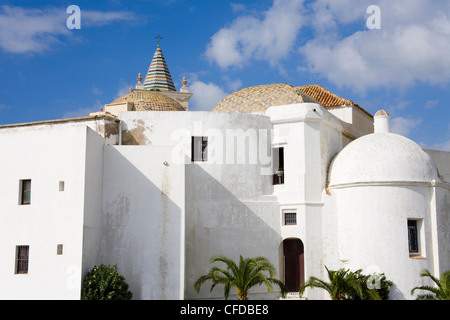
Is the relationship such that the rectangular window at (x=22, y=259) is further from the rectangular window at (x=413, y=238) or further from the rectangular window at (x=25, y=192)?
the rectangular window at (x=413, y=238)

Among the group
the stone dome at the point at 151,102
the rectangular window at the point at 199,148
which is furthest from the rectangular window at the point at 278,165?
the stone dome at the point at 151,102

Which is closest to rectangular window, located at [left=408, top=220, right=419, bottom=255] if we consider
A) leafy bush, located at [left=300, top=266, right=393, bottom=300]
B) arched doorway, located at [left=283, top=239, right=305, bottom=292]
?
leafy bush, located at [left=300, top=266, right=393, bottom=300]

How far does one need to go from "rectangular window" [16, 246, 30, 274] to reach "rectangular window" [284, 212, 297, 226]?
10.1m

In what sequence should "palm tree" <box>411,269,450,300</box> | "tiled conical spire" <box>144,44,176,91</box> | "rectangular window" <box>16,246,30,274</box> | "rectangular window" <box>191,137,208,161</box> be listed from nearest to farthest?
1. "rectangular window" <box>16,246,30,274</box>
2. "palm tree" <box>411,269,450,300</box>
3. "rectangular window" <box>191,137,208,161</box>
4. "tiled conical spire" <box>144,44,176,91</box>

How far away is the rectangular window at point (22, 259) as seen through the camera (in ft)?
65.6

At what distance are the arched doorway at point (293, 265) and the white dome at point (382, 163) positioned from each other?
294 cm

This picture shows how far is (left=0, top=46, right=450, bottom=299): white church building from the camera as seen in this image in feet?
65.8

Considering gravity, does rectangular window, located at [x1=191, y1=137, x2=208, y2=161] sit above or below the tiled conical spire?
below

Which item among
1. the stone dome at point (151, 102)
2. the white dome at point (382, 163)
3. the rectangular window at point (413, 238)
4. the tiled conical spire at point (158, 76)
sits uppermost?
the tiled conical spire at point (158, 76)

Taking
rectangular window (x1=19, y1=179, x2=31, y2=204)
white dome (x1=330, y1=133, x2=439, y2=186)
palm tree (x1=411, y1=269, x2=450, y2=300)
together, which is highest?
white dome (x1=330, y1=133, x2=439, y2=186)

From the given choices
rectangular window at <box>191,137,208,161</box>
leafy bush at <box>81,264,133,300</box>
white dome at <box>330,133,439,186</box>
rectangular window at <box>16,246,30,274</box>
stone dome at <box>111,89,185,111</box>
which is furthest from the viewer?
stone dome at <box>111,89,185,111</box>

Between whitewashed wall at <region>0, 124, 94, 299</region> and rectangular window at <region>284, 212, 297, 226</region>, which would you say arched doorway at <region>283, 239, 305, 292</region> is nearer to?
rectangular window at <region>284, 212, 297, 226</region>
